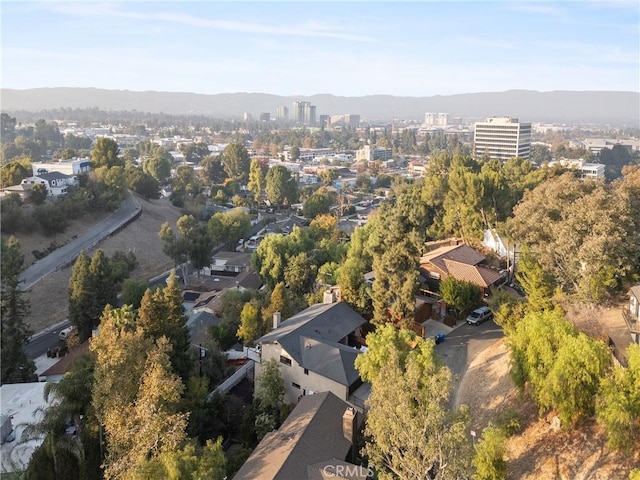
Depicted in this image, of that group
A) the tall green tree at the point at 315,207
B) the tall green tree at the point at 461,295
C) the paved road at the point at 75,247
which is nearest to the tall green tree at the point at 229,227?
the paved road at the point at 75,247

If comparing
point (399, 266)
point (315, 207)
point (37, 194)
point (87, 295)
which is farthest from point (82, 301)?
point (315, 207)

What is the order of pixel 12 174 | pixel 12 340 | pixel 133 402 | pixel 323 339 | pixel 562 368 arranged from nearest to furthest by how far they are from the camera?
pixel 562 368 < pixel 133 402 < pixel 323 339 < pixel 12 340 < pixel 12 174

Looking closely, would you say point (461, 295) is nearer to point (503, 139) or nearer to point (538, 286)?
point (538, 286)

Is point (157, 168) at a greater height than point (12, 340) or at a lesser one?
greater

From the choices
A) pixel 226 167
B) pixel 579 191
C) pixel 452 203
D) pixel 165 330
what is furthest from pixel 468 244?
pixel 226 167

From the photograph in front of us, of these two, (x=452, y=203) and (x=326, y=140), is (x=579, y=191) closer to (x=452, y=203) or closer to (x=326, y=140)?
(x=452, y=203)

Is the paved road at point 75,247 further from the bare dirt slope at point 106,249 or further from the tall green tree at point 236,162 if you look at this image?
the tall green tree at point 236,162

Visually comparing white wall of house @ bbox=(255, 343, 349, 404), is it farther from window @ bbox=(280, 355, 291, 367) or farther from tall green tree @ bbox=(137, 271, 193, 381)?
tall green tree @ bbox=(137, 271, 193, 381)

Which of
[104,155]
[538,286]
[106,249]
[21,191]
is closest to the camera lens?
[538,286]
